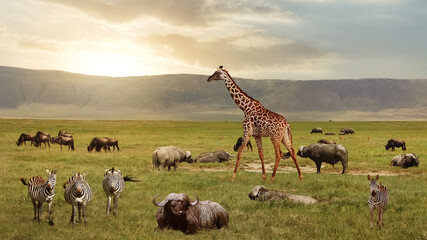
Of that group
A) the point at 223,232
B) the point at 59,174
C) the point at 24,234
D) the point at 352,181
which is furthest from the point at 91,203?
the point at 352,181

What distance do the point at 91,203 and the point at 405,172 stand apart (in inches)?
745

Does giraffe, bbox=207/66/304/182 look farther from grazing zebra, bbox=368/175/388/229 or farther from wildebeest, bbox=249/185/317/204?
grazing zebra, bbox=368/175/388/229

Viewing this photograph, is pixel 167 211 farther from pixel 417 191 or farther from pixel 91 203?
pixel 417 191

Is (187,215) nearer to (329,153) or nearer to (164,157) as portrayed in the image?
(164,157)

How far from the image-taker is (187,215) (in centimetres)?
1013

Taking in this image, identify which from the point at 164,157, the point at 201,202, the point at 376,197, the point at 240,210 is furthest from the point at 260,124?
the point at 376,197

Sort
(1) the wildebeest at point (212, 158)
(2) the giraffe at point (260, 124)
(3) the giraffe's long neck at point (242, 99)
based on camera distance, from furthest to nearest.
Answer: (1) the wildebeest at point (212, 158), (3) the giraffe's long neck at point (242, 99), (2) the giraffe at point (260, 124)

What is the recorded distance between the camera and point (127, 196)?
1520 cm

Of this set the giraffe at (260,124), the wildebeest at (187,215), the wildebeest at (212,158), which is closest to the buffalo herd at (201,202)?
the wildebeest at (187,215)

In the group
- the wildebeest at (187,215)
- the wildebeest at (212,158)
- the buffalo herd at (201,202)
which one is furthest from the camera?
the wildebeest at (212,158)

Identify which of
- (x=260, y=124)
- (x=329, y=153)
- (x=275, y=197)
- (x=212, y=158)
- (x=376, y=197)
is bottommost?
(x=212, y=158)

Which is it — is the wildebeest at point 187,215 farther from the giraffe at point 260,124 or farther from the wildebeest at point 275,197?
the giraffe at point 260,124

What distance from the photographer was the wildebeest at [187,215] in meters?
9.93

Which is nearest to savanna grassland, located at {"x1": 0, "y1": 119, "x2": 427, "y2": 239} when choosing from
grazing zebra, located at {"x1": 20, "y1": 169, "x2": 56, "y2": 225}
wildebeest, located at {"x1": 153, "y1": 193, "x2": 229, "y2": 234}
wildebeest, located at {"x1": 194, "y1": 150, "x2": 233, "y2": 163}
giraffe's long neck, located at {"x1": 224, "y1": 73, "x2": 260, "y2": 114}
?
wildebeest, located at {"x1": 153, "y1": 193, "x2": 229, "y2": 234}
